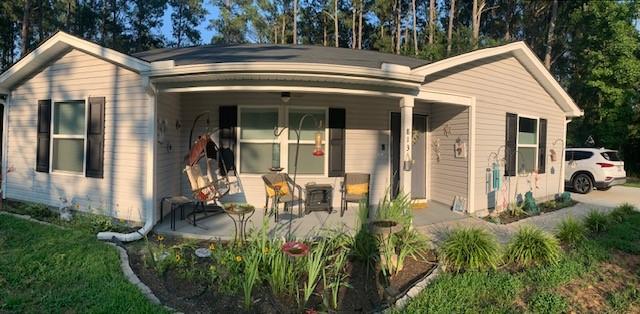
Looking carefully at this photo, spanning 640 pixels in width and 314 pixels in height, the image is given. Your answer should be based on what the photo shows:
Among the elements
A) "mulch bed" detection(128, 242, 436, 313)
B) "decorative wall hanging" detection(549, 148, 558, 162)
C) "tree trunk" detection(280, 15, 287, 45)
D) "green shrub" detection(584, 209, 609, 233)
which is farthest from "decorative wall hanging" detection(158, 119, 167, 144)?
"tree trunk" detection(280, 15, 287, 45)

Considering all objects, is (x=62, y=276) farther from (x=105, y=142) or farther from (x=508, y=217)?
(x=508, y=217)

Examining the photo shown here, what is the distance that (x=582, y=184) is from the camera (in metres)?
11.7

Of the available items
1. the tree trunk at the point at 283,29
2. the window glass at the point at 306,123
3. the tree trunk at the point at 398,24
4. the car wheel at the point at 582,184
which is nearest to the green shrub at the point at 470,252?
the window glass at the point at 306,123

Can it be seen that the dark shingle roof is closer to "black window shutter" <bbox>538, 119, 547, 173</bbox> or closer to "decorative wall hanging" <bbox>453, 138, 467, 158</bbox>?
"decorative wall hanging" <bbox>453, 138, 467, 158</bbox>

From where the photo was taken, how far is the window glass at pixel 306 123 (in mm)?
7297

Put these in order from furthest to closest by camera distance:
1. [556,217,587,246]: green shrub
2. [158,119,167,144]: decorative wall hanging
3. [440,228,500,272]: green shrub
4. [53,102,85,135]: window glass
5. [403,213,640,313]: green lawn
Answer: [53,102,85,135]: window glass → [158,119,167,144]: decorative wall hanging → [556,217,587,246]: green shrub → [440,228,500,272]: green shrub → [403,213,640,313]: green lawn

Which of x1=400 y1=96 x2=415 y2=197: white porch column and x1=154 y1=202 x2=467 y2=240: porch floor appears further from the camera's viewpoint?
x1=400 y1=96 x2=415 y2=197: white porch column

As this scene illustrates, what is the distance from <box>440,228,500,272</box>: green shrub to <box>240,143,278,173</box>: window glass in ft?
12.9

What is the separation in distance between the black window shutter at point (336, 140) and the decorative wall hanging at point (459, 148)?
2327mm

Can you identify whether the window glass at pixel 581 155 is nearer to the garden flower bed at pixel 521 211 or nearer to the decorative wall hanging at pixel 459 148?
the garden flower bed at pixel 521 211

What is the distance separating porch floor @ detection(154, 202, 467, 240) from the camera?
18.1 ft

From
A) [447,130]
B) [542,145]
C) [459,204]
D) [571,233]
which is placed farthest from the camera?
[542,145]

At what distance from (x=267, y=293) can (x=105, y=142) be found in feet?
14.6

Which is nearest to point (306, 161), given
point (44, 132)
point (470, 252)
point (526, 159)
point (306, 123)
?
point (306, 123)
